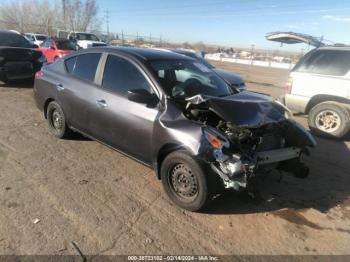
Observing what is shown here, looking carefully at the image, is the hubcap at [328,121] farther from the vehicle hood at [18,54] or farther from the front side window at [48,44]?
the front side window at [48,44]

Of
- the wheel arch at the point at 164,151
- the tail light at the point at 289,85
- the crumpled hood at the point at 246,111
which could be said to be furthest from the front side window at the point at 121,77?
the tail light at the point at 289,85

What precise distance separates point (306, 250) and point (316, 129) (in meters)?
4.61

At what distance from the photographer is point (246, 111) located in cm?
382

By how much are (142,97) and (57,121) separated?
8.29 ft

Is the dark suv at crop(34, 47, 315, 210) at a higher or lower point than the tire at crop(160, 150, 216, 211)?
higher

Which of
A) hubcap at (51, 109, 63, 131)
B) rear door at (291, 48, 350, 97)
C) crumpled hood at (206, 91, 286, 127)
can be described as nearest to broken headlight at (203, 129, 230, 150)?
crumpled hood at (206, 91, 286, 127)

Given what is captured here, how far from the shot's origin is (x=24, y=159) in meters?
4.82

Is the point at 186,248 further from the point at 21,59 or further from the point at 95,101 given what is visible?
the point at 21,59

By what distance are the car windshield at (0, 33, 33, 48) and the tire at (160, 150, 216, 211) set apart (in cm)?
909

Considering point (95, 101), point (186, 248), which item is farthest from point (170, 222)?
point (95, 101)

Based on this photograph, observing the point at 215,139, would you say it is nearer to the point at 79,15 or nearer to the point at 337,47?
the point at 337,47

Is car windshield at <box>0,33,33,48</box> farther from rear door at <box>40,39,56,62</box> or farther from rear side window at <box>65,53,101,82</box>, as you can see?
rear side window at <box>65,53,101,82</box>

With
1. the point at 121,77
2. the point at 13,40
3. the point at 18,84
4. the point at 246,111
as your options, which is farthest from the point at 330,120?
the point at 13,40

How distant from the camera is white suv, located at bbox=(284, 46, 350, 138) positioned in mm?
6801
